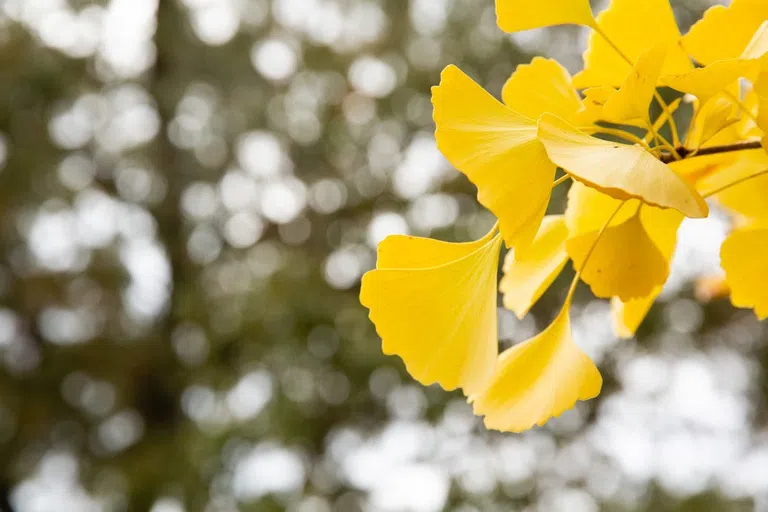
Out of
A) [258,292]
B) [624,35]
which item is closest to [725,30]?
[624,35]

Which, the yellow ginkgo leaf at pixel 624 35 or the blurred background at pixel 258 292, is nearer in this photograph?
the yellow ginkgo leaf at pixel 624 35

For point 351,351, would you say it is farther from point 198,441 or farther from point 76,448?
point 76,448

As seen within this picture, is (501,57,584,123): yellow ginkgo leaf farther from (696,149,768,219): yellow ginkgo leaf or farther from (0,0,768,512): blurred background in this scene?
(0,0,768,512): blurred background

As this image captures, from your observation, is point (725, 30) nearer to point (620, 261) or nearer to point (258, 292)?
point (620, 261)

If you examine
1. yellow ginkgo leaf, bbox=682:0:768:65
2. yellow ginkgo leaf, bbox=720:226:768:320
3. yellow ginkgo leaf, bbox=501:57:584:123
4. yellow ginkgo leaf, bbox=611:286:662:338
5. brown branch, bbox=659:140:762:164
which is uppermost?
yellow ginkgo leaf, bbox=682:0:768:65

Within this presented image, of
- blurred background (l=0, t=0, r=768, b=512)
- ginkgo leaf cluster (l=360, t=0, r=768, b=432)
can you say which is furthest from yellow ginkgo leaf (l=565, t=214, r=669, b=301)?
blurred background (l=0, t=0, r=768, b=512)

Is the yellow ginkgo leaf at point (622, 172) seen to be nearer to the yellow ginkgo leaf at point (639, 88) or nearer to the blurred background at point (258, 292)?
the yellow ginkgo leaf at point (639, 88)

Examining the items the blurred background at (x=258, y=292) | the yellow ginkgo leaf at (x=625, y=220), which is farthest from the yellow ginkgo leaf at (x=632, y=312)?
the blurred background at (x=258, y=292)

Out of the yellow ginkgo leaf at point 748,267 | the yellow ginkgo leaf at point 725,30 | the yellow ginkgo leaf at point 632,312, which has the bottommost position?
the yellow ginkgo leaf at point 632,312
